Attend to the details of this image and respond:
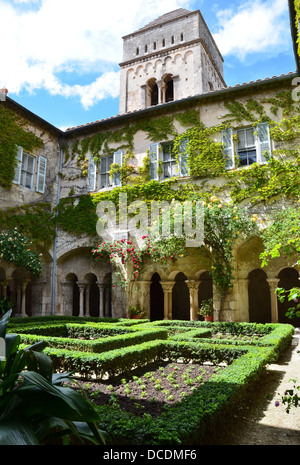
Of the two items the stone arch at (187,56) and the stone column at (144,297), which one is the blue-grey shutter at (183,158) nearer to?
the stone column at (144,297)

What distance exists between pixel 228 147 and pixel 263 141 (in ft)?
3.19

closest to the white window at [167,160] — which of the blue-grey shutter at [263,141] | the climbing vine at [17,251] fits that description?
the blue-grey shutter at [263,141]

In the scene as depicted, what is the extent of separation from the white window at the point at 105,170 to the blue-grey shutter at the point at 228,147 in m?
4.01

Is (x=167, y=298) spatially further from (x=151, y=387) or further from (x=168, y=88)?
(x=168, y=88)

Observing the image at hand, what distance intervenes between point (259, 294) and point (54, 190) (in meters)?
8.56

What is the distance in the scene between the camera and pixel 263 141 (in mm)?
9203

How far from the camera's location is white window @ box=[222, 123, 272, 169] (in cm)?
920

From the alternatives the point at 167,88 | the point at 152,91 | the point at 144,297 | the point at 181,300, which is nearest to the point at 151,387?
the point at 144,297

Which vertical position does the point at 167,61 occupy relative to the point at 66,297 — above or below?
above

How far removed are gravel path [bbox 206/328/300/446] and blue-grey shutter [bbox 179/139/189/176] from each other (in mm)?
7008

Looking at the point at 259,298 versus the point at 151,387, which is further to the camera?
the point at 259,298

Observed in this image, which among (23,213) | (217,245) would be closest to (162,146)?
(217,245)

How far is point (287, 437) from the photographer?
2.63 metres
